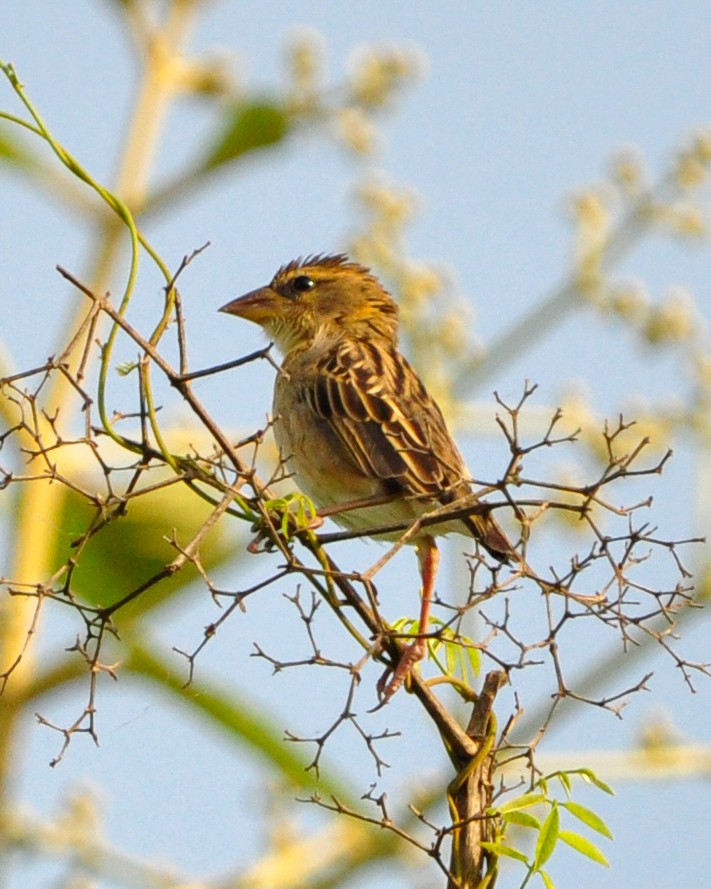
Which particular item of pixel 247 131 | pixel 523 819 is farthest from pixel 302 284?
pixel 523 819

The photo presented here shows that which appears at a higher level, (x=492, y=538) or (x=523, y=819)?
(x=492, y=538)

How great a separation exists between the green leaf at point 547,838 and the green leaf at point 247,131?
11.9ft

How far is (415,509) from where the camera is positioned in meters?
4.27

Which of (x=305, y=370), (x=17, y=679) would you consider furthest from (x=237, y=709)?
(x=305, y=370)

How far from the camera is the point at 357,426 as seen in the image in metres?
4.50

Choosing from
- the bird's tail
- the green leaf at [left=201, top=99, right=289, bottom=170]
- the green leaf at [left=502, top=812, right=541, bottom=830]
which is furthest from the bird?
the green leaf at [left=502, top=812, right=541, bottom=830]

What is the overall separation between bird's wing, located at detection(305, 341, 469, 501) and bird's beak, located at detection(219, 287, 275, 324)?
1.45 ft

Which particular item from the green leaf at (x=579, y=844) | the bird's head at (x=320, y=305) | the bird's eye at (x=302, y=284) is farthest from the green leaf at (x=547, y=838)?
the bird's eye at (x=302, y=284)

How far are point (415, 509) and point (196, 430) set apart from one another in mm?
1457

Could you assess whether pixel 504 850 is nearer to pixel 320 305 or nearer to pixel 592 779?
pixel 592 779

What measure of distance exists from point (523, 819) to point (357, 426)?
2.05m

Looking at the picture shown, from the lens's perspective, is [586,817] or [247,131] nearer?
[586,817]

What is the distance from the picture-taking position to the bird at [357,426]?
410 cm

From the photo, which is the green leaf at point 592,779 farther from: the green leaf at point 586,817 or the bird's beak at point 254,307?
the bird's beak at point 254,307
